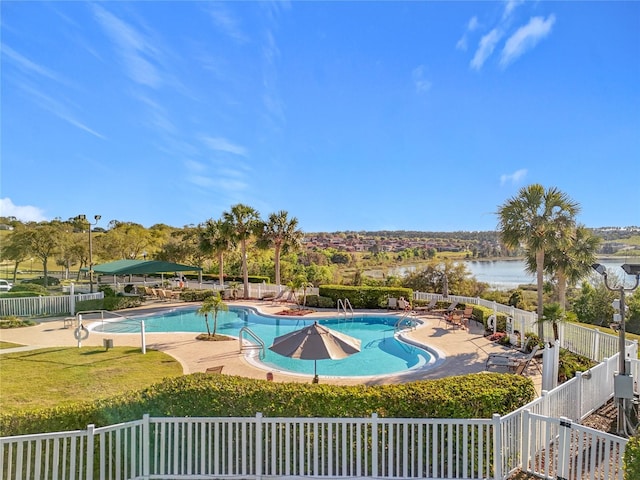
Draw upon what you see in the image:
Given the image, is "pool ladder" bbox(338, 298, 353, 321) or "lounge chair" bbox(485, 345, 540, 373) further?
"pool ladder" bbox(338, 298, 353, 321)

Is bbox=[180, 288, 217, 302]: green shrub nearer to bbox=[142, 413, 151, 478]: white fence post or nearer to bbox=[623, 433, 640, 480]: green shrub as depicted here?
bbox=[142, 413, 151, 478]: white fence post

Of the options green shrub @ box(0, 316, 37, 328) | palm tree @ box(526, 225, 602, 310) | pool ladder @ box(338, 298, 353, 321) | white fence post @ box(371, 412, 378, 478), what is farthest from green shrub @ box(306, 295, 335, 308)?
white fence post @ box(371, 412, 378, 478)

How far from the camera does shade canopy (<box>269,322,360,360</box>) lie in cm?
697

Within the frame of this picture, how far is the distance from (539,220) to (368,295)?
8781mm

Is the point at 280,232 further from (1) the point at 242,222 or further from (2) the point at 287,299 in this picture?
(2) the point at 287,299

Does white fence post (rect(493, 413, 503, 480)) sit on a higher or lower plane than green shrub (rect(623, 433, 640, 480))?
lower

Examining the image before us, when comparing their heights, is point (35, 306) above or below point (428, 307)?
above

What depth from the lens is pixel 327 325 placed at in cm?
1648

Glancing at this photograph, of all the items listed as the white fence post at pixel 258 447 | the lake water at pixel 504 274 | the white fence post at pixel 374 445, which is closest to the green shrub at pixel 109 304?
the white fence post at pixel 258 447

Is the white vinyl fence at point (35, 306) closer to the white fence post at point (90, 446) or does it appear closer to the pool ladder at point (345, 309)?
the pool ladder at point (345, 309)

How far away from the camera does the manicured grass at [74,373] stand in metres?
7.52

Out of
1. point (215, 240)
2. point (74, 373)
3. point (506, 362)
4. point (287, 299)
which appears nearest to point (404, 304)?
point (287, 299)

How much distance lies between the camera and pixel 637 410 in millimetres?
7023

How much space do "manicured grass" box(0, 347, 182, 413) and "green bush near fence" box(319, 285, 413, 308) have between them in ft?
34.5
